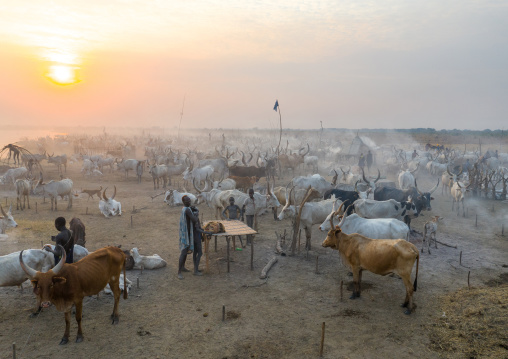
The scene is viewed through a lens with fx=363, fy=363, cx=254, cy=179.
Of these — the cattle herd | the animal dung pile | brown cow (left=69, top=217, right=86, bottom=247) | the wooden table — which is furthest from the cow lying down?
the animal dung pile

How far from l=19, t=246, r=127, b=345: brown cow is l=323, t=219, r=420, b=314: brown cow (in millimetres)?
4790

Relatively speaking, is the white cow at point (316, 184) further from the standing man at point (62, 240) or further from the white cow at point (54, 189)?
the standing man at point (62, 240)

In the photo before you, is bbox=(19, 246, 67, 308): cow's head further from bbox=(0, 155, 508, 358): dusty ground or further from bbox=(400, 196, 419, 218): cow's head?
bbox=(400, 196, 419, 218): cow's head

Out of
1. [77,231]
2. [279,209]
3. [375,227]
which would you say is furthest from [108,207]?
[375,227]

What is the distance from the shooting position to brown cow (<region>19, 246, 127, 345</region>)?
5836 millimetres

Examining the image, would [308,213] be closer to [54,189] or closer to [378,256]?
[378,256]

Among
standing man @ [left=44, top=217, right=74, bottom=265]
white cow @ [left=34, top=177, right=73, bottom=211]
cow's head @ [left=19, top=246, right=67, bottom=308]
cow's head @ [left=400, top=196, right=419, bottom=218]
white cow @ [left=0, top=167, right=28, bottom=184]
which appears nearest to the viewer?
cow's head @ [left=19, top=246, right=67, bottom=308]

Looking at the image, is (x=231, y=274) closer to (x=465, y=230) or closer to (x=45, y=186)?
(x=465, y=230)

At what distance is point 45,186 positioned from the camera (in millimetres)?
16531

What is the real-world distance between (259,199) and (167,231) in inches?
145

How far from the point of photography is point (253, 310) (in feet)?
25.4

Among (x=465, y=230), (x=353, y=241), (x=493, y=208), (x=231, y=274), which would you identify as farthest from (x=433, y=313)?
(x=493, y=208)

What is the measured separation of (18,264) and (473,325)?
30.1 ft

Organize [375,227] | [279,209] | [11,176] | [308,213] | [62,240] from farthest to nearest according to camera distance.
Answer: [11,176]
[279,209]
[308,213]
[375,227]
[62,240]
